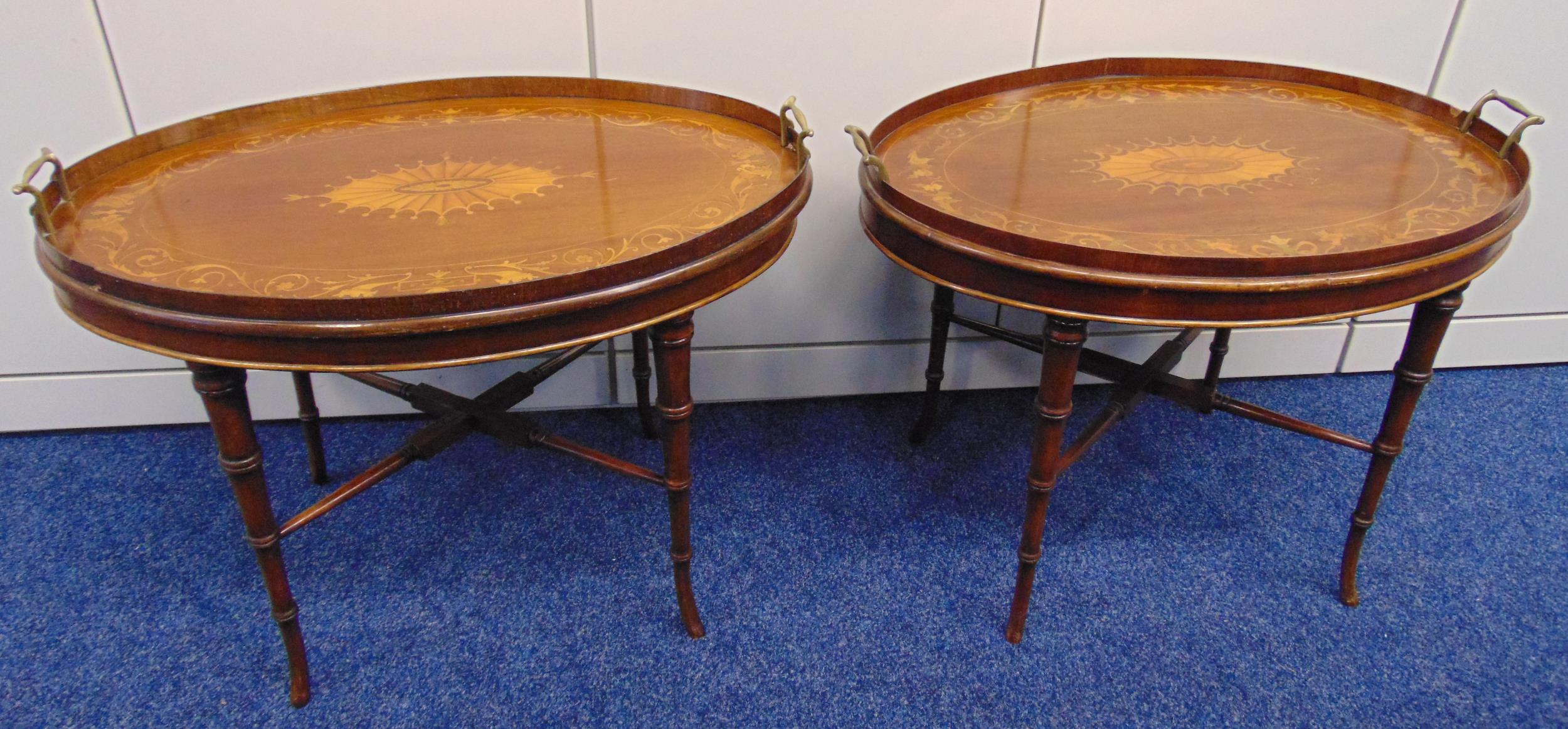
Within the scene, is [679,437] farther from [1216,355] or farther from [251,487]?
[1216,355]

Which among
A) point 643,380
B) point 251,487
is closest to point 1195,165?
point 643,380

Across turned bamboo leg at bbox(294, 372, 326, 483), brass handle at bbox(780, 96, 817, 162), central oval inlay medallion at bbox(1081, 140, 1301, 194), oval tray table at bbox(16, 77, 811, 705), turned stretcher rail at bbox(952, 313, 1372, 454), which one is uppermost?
brass handle at bbox(780, 96, 817, 162)

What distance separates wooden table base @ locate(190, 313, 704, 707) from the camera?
1482 millimetres

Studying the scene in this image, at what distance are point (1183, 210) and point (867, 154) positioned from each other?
51 cm

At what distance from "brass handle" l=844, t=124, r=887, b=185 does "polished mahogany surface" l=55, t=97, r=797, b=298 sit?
13cm

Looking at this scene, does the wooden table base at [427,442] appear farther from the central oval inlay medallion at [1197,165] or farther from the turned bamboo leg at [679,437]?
the central oval inlay medallion at [1197,165]

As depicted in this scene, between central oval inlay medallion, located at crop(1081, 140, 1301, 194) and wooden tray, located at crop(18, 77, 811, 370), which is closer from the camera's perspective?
wooden tray, located at crop(18, 77, 811, 370)

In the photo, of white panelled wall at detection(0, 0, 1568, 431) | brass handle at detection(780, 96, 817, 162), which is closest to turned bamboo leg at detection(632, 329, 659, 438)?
white panelled wall at detection(0, 0, 1568, 431)

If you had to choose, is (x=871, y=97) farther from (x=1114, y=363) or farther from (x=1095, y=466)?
(x=1095, y=466)

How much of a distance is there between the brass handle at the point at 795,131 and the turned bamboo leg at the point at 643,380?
0.64 m

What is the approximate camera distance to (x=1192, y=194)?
1627 millimetres

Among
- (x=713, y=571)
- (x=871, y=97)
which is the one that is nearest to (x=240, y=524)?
(x=713, y=571)

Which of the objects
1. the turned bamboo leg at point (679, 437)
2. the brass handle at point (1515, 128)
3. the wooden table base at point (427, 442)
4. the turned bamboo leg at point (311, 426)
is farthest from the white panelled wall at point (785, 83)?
the turned bamboo leg at point (679, 437)

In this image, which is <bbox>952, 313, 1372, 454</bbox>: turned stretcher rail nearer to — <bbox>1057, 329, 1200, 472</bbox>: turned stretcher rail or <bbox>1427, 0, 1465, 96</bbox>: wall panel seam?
<bbox>1057, 329, 1200, 472</bbox>: turned stretcher rail
